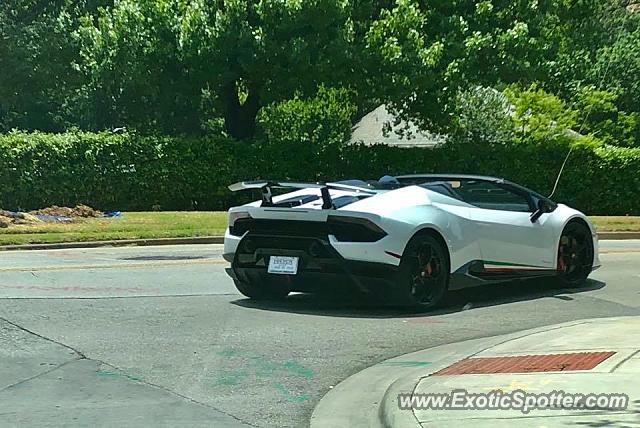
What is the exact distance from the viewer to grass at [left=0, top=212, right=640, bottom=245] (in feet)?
66.0

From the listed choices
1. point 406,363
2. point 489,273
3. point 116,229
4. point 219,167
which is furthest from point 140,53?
point 406,363

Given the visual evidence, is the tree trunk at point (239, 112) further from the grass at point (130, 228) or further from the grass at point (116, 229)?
the grass at point (116, 229)

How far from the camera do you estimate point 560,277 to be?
12.4 metres

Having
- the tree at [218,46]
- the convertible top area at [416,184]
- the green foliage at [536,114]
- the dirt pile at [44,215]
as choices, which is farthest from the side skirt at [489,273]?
the green foliage at [536,114]

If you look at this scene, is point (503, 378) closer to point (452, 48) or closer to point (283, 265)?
point (283, 265)

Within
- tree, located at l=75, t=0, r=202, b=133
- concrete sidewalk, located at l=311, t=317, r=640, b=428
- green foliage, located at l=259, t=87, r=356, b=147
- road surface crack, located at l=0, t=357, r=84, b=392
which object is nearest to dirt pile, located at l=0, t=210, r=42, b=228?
tree, located at l=75, t=0, r=202, b=133

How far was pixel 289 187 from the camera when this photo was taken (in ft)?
33.8

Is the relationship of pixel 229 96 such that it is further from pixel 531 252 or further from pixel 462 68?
pixel 531 252

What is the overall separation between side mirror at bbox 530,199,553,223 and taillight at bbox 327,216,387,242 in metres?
2.59

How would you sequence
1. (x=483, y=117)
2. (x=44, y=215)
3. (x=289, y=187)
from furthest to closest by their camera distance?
(x=483, y=117)
(x=44, y=215)
(x=289, y=187)

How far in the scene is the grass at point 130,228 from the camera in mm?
20109

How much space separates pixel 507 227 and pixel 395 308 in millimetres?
1679

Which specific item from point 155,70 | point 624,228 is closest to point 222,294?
point 624,228

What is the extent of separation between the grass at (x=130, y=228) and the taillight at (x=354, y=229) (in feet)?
35.1
